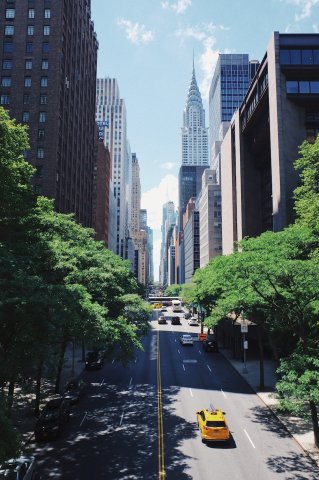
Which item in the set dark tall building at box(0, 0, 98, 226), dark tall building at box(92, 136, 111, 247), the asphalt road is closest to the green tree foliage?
the asphalt road

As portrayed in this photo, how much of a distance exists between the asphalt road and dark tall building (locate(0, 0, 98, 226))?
4116 centimetres

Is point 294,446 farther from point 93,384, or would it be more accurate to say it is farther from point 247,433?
point 93,384

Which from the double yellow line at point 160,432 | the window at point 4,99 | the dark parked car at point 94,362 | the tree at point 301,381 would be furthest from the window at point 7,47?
the tree at point 301,381

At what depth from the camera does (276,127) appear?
46.3 metres

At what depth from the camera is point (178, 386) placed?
109ft

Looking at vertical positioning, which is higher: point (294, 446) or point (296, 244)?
point (296, 244)

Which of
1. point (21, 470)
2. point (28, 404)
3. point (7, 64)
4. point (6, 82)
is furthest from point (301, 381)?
point (7, 64)

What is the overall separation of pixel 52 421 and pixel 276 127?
39.2m

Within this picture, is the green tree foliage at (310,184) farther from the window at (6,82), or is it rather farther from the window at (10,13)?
the window at (10,13)

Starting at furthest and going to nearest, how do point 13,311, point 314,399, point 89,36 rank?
1. point 89,36
2. point 314,399
3. point 13,311

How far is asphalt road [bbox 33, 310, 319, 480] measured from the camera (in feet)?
58.3

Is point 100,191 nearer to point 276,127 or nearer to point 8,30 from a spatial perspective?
point 8,30

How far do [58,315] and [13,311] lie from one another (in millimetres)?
1787

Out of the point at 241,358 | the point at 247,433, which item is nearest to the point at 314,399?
the point at 247,433
